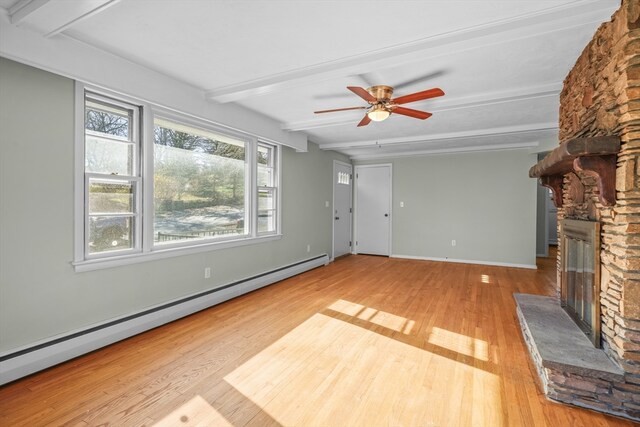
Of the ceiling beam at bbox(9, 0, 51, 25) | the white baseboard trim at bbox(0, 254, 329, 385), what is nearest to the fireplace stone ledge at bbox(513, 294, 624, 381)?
the white baseboard trim at bbox(0, 254, 329, 385)

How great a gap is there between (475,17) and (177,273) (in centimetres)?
334

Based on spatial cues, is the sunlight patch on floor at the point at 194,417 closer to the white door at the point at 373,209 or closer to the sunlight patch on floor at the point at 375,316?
the sunlight patch on floor at the point at 375,316

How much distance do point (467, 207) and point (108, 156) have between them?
19.9 ft

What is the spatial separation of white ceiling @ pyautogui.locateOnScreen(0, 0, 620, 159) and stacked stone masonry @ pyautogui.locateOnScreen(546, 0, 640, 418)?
242 millimetres

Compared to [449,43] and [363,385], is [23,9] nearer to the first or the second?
[449,43]

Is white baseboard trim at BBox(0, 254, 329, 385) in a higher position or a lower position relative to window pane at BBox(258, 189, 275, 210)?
lower

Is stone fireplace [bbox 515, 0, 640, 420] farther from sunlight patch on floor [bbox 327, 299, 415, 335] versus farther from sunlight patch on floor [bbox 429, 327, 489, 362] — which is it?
sunlight patch on floor [bbox 327, 299, 415, 335]

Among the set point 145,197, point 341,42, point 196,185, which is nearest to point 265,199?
point 196,185

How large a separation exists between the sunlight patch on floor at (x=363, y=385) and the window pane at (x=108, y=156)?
2000 mm

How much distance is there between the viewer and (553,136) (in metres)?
5.10

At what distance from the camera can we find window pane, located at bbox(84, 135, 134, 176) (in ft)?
8.29

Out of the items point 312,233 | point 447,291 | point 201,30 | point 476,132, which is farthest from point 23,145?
point 476,132

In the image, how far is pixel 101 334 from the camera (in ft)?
8.16

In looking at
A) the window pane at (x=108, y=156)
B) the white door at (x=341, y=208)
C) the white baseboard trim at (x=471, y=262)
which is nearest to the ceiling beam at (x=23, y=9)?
the window pane at (x=108, y=156)
